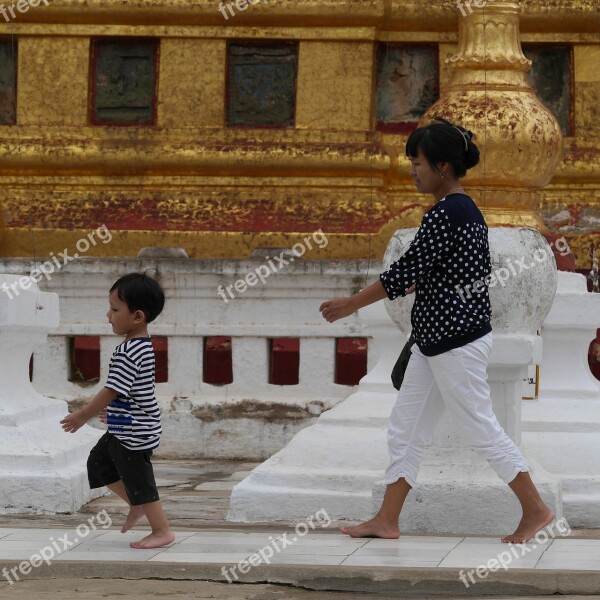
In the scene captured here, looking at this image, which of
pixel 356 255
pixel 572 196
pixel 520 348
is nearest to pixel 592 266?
pixel 572 196

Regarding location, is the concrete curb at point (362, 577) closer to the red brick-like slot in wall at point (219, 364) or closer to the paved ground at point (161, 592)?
the paved ground at point (161, 592)

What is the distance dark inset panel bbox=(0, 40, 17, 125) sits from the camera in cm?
1028

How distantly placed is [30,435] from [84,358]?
96.9 inches

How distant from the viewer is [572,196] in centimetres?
998

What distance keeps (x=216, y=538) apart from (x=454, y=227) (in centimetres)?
134

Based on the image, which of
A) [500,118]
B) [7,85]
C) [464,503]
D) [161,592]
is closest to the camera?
[161,592]

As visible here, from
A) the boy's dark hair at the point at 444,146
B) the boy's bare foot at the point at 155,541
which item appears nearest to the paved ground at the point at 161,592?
the boy's bare foot at the point at 155,541

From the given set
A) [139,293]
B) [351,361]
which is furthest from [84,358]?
[139,293]

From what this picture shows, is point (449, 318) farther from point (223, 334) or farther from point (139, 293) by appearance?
point (223, 334)

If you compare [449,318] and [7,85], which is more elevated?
[7,85]

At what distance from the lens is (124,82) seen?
1019 cm

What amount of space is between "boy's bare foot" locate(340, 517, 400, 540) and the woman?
0.59ft

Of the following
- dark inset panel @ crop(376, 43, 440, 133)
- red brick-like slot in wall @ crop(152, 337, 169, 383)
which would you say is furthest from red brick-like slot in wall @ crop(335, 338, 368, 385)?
dark inset panel @ crop(376, 43, 440, 133)

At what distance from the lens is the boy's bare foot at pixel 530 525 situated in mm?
5535
